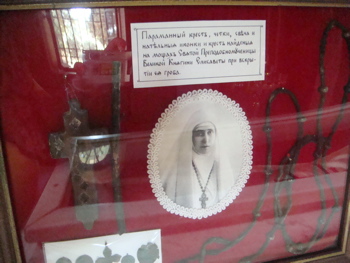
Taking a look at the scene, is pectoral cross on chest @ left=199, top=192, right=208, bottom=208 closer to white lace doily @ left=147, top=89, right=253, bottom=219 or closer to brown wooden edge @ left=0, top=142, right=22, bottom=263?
white lace doily @ left=147, top=89, right=253, bottom=219

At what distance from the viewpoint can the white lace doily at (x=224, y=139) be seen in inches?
24.5

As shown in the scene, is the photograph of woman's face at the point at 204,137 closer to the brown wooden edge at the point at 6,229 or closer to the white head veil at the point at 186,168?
the white head veil at the point at 186,168

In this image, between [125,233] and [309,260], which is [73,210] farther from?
[309,260]

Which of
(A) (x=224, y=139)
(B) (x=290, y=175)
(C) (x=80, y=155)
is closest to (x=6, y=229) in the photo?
(C) (x=80, y=155)

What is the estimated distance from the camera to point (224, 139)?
666 millimetres

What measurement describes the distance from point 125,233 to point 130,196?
0.27ft

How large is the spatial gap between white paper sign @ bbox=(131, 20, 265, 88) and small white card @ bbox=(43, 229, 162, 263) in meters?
0.33

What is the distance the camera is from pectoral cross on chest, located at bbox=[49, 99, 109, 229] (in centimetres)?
57

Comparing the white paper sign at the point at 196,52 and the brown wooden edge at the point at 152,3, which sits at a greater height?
the brown wooden edge at the point at 152,3

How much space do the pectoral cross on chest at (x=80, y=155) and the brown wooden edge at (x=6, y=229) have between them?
0.10 m

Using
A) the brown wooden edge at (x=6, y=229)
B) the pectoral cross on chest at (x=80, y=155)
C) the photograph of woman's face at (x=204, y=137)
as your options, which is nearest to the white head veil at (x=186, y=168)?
the photograph of woman's face at (x=204, y=137)

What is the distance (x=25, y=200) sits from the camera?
0.59 metres

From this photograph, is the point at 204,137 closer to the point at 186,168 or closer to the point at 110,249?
the point at 186,168

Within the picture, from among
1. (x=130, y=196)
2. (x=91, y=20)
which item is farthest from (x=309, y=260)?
(x=91, y=20)
